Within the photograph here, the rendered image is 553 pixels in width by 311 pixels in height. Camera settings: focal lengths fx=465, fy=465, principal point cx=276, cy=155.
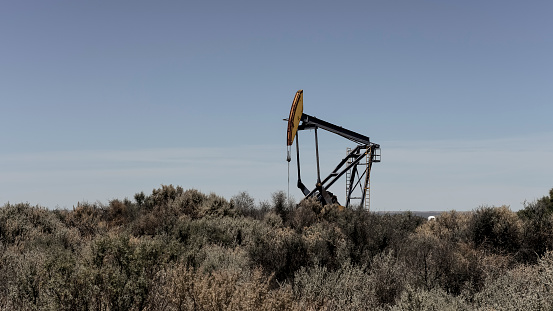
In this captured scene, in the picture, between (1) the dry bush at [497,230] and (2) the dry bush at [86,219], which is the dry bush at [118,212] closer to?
(2) the dry bush at [86,219]

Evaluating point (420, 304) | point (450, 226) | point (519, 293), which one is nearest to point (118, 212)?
point (450, 226)

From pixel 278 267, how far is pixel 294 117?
1616cm

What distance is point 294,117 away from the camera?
26547 millimetres

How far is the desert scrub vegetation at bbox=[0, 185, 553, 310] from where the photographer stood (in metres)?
6.99

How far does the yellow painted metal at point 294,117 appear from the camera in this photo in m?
26.4

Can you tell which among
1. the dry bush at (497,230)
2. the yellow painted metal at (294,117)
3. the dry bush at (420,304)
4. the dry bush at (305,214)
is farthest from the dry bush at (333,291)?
the yellow painted metal at (294,117)

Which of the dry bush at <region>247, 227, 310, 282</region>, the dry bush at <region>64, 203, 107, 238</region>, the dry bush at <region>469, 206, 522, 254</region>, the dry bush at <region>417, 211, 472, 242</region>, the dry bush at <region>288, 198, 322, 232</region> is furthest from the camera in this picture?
the dry bush at <region>288, 198, 322, 232</region>

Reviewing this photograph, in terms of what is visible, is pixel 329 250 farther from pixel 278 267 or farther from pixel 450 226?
pixel 450 226

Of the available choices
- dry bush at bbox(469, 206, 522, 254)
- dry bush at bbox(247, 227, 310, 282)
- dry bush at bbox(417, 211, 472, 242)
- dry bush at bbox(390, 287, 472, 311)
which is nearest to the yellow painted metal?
dry bush at bbox(417, 211, 472, 242)

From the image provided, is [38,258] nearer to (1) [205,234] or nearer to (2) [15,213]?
(1) [205,234]

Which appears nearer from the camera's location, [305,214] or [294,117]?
[305,214]

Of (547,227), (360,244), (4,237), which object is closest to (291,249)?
(360,244)

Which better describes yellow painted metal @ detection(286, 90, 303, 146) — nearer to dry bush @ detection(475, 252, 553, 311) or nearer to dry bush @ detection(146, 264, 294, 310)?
dry bush @ detection(475, 252, 553, 311)

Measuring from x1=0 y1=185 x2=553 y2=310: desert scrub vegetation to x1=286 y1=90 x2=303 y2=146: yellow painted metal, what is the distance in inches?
260
